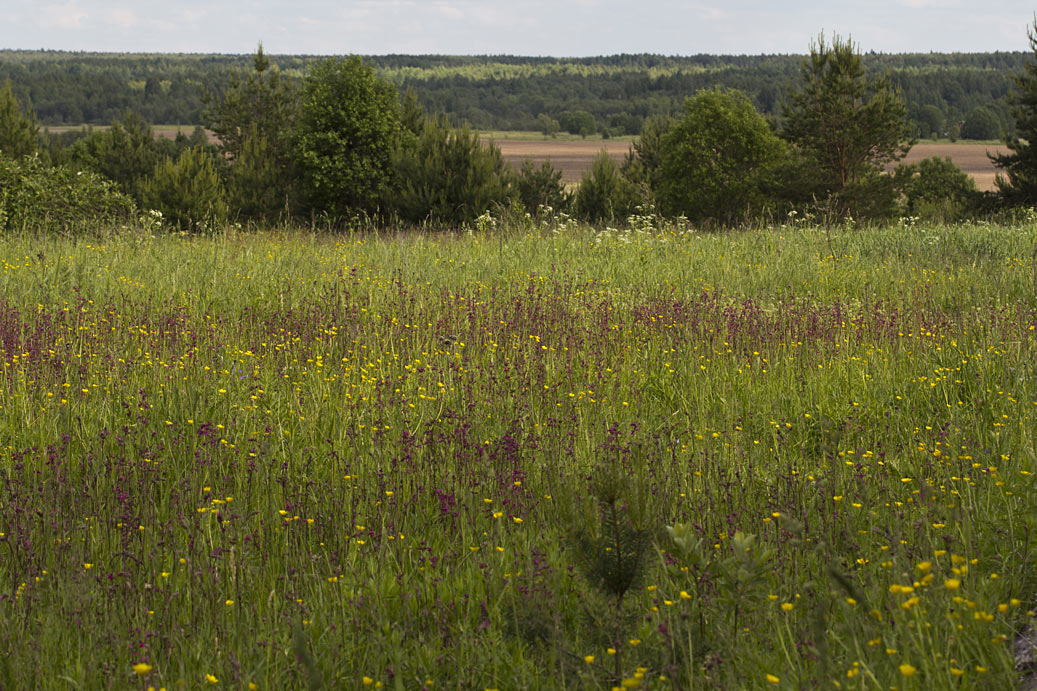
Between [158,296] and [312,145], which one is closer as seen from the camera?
[158,296]

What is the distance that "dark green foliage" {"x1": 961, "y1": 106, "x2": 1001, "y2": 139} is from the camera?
94.0 meters

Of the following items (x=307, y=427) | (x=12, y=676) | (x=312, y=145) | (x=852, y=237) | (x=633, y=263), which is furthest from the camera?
(x=312, y=145)

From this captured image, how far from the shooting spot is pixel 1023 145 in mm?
37125

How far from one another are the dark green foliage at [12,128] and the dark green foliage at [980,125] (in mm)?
90556

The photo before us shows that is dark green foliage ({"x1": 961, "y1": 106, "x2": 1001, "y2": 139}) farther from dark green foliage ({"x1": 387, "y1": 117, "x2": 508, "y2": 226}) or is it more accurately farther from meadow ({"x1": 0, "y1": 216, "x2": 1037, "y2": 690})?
meadow ({"x1": 0, "y1": 216, "x2": 1037, "y2": 690})

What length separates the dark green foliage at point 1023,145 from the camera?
118 feet

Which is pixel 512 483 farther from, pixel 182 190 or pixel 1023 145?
pixel 1023 145

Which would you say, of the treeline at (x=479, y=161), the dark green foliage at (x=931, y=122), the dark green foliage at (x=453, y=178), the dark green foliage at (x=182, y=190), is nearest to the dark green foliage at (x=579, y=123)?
the dark green foliage at (x=931, y=122)

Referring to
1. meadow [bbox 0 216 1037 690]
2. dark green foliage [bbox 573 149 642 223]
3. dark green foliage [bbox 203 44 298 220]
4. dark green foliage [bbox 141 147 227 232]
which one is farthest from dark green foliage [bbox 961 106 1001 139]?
meadow [bbox 0 216 1037 690]

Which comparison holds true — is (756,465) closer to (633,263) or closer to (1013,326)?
(1013,326)

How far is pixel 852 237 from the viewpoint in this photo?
10.9 meters

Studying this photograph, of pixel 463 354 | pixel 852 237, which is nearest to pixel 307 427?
pixel 463 354

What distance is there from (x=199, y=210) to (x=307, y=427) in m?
29.0

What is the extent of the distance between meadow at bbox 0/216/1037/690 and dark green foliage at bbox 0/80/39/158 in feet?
136
